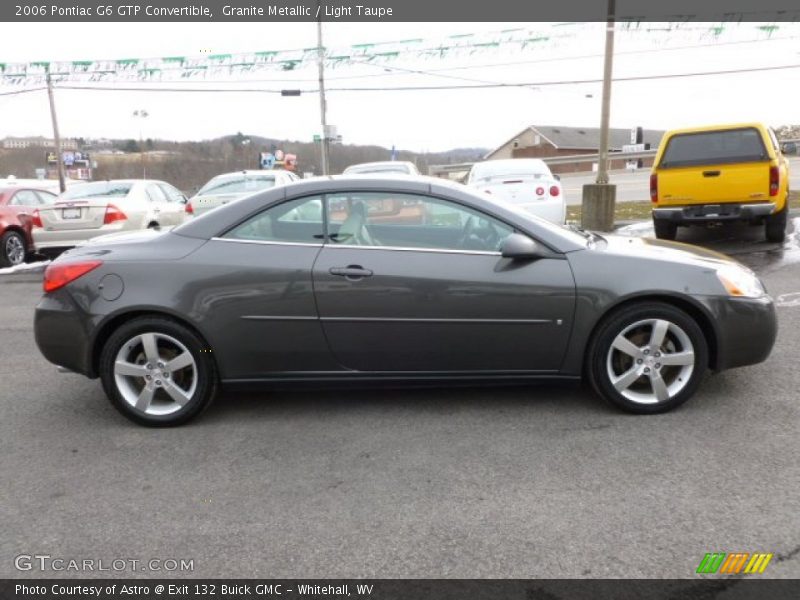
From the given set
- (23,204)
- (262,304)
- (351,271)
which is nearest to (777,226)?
(351,271)

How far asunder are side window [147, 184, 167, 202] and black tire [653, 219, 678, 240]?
8375 mm

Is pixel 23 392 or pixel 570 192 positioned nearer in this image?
pixel 23 392

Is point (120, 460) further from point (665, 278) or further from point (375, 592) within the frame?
point (665, 278)

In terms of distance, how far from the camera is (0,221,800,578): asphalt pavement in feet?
8.27

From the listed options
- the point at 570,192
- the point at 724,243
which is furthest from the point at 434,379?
the point at 570,192

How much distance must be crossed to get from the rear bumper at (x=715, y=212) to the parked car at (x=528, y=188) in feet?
5.10

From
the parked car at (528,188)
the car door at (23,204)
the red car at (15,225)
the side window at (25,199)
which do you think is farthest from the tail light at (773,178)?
the side window at (25,199)

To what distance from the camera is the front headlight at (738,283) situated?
3.76 meters

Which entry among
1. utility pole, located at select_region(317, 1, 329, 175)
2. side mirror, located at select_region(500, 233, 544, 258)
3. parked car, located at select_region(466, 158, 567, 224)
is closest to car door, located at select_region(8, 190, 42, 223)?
parked car, located at select_region(466, 158, 567, 224)

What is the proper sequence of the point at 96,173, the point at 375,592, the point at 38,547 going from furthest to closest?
the point at 96,173
the point at 38,547
the point at 375,592

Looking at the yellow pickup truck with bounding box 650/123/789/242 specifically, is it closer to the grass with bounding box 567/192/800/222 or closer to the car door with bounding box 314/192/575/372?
the grass with bounding box 567/192/800/222

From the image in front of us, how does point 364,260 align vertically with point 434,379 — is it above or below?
above

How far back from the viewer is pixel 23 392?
4586 millimetres

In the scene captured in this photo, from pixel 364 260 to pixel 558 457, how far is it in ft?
5.05
